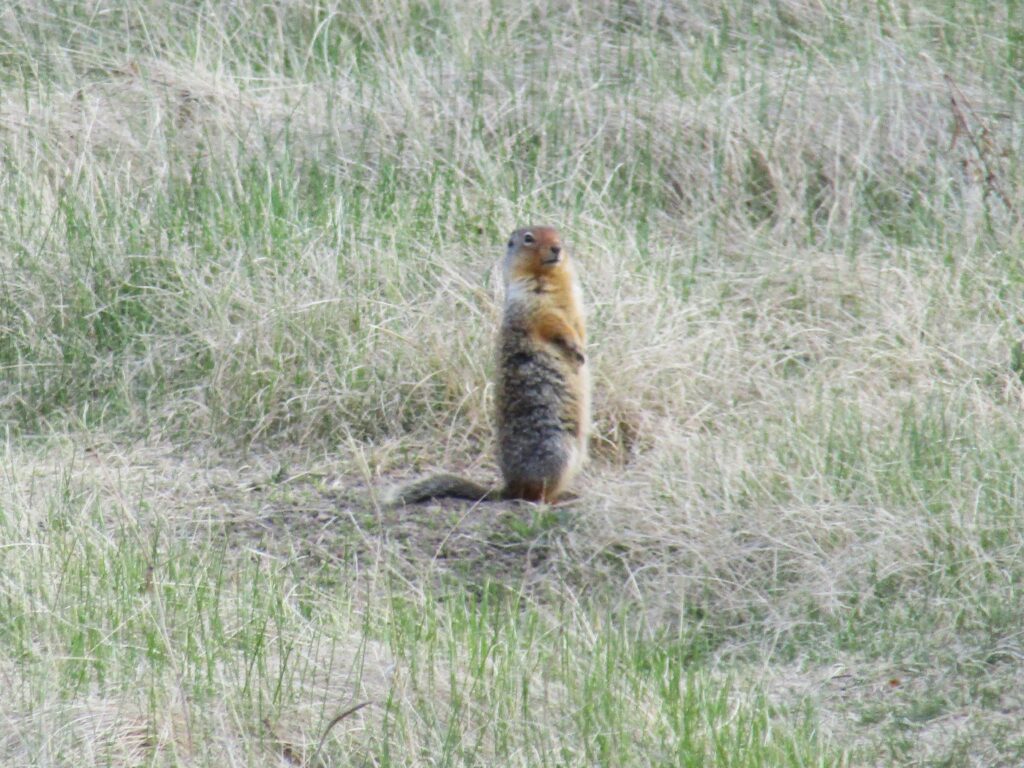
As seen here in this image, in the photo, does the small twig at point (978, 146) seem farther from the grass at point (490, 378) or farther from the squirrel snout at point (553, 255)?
the squirrel snout at point (553, 255)

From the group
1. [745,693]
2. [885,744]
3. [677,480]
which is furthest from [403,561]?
[885,744]

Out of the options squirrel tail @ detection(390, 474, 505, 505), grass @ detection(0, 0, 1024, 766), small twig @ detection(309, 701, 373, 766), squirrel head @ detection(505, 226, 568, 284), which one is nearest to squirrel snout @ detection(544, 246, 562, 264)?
squirrel head @ detection(505, 226, 568, 284)

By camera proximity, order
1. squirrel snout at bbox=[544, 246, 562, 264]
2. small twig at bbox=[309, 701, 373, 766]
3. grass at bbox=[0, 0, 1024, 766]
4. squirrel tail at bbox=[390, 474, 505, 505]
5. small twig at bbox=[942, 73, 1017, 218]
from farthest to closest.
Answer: small twig at bbox=[942, 73, 1017, 218] < squirrel snout at bbox=[544, 246, 562, 264] < squirrel tail at bbox=[390, 474, 505, 505] < grass at bbox=[0, 0, 1024, 766] < small twig at bbox=[309, 701, 373, 766]

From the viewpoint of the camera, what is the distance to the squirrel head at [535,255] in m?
5.94

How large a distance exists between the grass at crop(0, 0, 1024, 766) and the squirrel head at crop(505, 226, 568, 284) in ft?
1.60

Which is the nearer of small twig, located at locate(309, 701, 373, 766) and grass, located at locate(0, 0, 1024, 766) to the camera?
small twig, located at locate(309, 701, 373, 766)

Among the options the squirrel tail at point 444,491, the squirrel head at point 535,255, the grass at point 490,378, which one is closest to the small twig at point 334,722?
the grass at point 490,378

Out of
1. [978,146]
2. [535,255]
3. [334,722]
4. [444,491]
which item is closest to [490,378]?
[535,255]

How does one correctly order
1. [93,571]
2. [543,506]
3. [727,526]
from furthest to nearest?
1. [543,506]
2. [727,526]
3. [93,571]

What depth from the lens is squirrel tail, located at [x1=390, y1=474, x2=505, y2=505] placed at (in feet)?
18.4

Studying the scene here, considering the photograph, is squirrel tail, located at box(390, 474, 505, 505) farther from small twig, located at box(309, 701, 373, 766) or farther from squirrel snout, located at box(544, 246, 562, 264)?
small twig, located at box(309, 701, 373, 766)

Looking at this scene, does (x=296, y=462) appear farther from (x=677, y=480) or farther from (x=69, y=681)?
(x=69, y=681)

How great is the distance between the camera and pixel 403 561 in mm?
5234

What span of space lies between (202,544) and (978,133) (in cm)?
437
